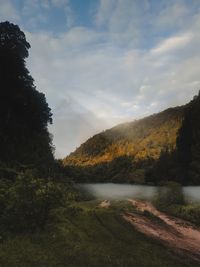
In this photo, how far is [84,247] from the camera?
1758cm

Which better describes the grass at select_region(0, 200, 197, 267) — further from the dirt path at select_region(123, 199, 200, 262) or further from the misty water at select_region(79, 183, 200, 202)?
the misty water at select_region(79, 183, 200, 202)

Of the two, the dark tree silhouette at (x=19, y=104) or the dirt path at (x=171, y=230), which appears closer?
the dirt path at (x=171, y=230)

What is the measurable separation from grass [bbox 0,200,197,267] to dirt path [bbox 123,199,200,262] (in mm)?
1122

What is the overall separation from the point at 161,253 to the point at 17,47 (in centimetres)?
2422

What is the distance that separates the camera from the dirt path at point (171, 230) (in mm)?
21297

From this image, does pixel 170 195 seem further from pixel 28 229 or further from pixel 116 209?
pixel 28 229

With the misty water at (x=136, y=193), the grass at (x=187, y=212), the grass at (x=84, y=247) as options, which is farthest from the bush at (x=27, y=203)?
the misty water at (x=136, y=193)

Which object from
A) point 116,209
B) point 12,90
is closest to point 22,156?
point 12,90

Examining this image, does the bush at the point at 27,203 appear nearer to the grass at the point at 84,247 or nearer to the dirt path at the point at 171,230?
the grass at the point at 84,247

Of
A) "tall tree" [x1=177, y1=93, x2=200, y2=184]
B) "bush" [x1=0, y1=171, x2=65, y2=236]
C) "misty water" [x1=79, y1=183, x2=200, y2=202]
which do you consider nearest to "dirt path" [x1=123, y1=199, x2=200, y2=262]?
"bush" [x1=0, y1=171, x2=65, y2=236]

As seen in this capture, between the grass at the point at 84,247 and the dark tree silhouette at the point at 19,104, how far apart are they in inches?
458

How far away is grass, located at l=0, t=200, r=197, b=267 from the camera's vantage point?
49.0 feet

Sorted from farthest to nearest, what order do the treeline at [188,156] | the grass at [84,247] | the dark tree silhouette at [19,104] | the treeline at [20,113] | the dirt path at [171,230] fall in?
1. the treeline at [188,156]
2. the dark tree silhouette at [19,104]
3. the treeline at [20,113]
4. the dirt path at [171,230]
5. the grass at [84,247]

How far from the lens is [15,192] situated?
1842 cm
